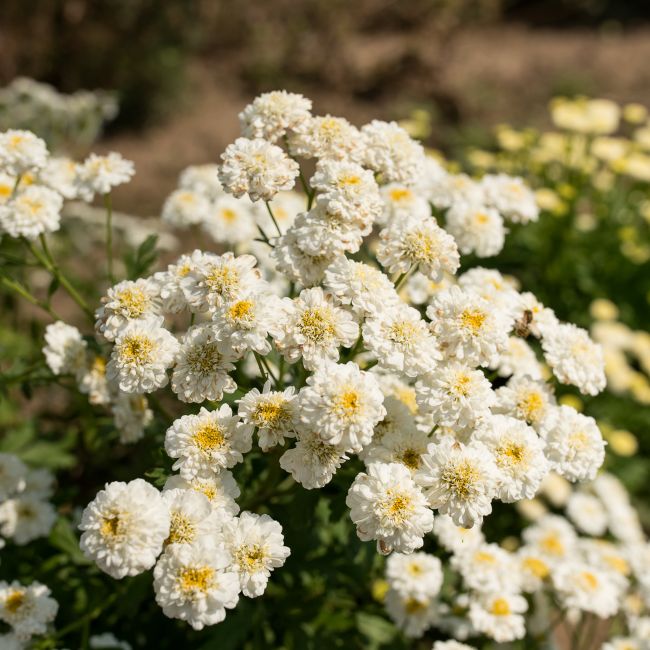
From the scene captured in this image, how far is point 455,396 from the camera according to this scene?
2.01 meters

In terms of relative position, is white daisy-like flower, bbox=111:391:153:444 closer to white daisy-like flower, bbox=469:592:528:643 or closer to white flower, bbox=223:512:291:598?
white flower, bbox=223:512:291:598

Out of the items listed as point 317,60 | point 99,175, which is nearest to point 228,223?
point 99,175

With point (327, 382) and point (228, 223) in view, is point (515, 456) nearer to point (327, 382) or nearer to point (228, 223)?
point (327, 382)

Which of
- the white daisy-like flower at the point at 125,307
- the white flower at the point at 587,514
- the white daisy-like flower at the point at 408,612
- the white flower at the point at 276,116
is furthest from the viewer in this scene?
the white flower at the point at 587,514

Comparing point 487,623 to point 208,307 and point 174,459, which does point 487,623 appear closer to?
point 174,459

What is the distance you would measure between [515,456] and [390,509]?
0.37 meters

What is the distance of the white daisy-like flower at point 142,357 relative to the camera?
203 cm

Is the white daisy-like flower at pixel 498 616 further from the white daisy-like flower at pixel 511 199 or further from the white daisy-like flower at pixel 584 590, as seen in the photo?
the white daisy-like flower at pixel 511 199

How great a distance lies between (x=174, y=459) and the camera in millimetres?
2188

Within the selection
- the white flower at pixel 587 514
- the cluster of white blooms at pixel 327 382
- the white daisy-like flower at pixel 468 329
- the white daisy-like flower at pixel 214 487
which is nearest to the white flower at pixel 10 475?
the cluster of white blooms at pixel 327 382

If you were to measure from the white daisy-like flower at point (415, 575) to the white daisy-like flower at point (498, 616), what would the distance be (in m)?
0.16

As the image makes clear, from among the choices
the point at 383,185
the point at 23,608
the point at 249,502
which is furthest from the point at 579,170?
the point at 23,608

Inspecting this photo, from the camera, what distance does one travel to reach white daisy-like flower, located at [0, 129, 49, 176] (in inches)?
99.0

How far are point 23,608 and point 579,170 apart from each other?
15.3 ft
